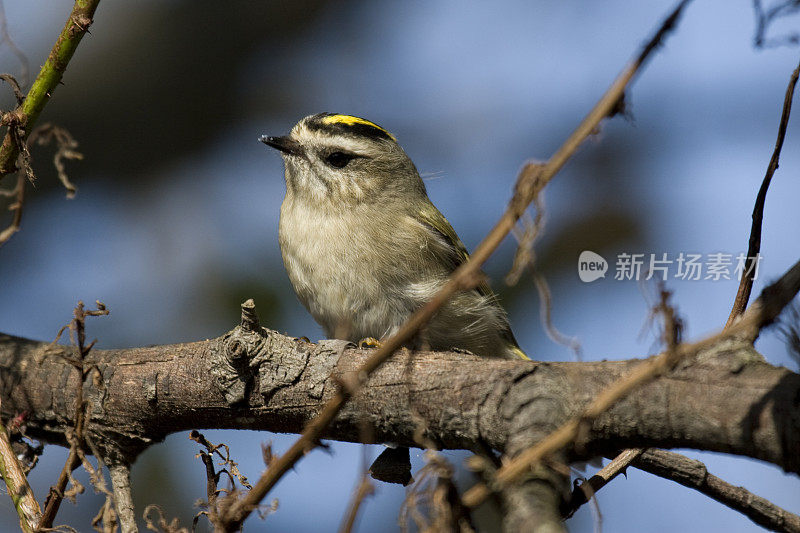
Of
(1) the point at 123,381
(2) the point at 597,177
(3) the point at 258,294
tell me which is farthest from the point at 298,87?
(1) the point at 123,381

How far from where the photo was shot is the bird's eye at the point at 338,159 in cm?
379

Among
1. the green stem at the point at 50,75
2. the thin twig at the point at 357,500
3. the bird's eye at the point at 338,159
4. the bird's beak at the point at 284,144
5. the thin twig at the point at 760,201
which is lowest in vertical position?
the thin twig at the point at 357,500

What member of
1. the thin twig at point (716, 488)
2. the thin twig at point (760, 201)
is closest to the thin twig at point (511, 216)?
the thin twig at point (760, 201)

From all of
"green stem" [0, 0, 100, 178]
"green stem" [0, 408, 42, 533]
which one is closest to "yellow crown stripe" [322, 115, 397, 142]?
"green stem" [0, 0, 100, 178]

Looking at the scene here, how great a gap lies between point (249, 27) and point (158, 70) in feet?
2.41

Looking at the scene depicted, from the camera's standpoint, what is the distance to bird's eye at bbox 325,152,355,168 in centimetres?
379

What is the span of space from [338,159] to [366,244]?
0.61m

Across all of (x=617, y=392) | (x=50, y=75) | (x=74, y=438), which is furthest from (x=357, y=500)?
(x=50, y=75)

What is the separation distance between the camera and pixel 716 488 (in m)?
2.02

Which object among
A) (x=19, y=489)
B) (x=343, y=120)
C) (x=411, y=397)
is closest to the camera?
(x=19, y=489)

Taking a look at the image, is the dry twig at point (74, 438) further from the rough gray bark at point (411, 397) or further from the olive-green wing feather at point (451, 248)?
the olive-green wing feather at point (451, 248)

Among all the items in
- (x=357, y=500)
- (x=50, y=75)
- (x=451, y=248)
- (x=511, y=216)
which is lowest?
(x=357, y=500)

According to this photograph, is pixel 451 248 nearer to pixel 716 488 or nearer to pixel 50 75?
pixel 716 488

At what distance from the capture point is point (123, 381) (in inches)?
100
